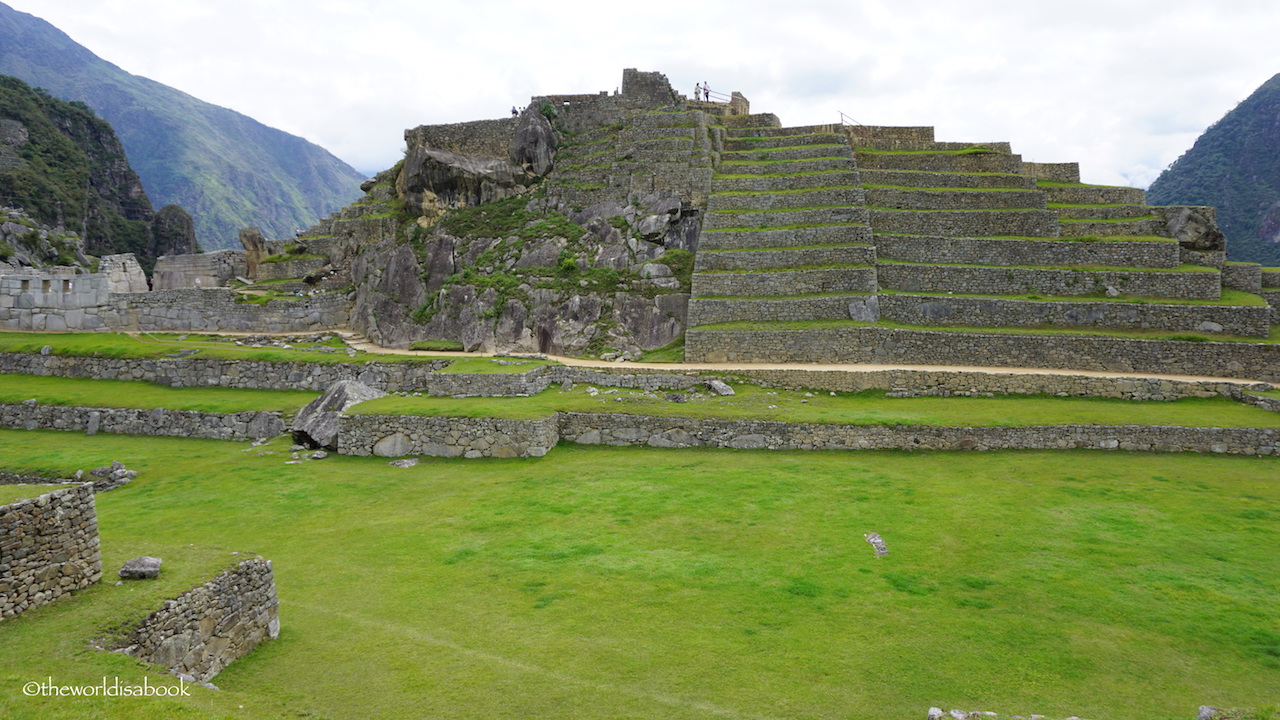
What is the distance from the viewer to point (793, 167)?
33469 mm

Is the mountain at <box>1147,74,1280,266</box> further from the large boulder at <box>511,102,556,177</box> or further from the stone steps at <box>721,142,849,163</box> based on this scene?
the large boulder at <box>511,102,556,177</box>

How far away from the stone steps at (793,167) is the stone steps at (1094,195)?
930 cm

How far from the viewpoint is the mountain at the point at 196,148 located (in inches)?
4353

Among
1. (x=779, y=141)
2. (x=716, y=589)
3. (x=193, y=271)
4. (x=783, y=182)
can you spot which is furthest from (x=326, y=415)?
(x=779, y=141)

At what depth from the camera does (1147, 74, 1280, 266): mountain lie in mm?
55719

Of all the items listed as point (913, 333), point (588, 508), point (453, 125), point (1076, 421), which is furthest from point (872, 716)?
point (453, 125)

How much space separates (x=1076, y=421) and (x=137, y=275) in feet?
134

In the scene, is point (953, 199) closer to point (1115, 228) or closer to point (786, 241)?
point (1115, 228)

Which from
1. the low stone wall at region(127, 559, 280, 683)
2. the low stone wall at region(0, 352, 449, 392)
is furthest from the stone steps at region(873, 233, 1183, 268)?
the low stone wall at region(127, 559, 280, 683)

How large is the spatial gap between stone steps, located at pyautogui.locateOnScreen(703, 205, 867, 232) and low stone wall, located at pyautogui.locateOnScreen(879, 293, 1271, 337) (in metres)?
4.89

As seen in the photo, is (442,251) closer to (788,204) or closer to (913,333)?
(788,204)

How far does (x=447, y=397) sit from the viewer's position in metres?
21.6

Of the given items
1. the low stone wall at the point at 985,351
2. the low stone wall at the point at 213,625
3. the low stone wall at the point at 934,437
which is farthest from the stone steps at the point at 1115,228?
the low stone wall at the point at 213,625

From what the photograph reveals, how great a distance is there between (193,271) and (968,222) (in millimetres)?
38344
